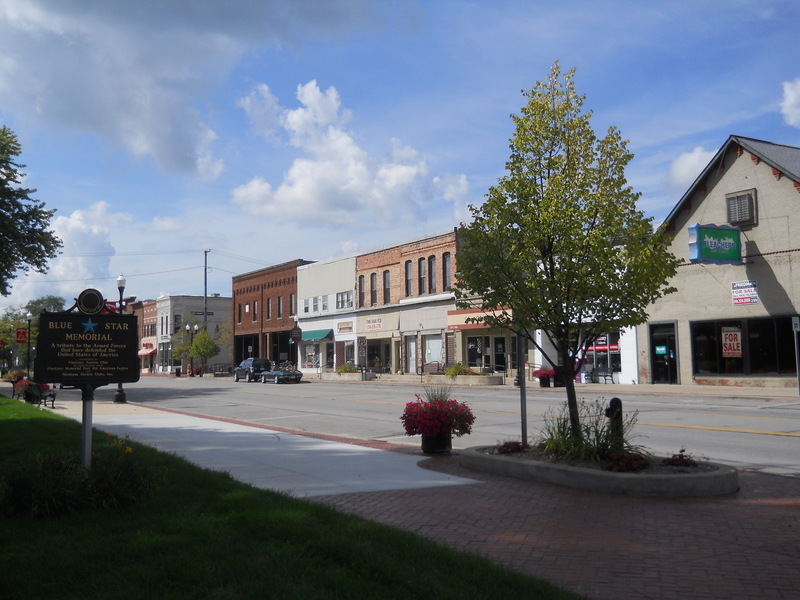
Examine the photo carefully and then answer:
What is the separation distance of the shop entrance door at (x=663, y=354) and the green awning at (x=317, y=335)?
3004cm

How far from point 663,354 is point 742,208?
736 centimetres

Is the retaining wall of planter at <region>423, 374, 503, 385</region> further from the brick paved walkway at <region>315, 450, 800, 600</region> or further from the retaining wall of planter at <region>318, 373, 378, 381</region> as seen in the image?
the brick paved walkway at <region>315, 450, 800, 600</region>

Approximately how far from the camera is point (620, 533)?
6.97 metres

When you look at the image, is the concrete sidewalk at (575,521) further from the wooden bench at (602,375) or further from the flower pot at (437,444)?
the wooden bench at (602,375)

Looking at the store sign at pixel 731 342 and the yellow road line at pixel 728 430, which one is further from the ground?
the store sign at pixel 731 342

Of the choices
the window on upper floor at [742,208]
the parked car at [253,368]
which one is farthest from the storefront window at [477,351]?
the window on upper floor at [742,208]

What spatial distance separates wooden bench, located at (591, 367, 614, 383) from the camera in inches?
1405

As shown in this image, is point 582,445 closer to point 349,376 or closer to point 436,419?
point 436,419

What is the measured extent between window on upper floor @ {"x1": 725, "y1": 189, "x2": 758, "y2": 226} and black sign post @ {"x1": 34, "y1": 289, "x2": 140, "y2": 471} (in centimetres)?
2814

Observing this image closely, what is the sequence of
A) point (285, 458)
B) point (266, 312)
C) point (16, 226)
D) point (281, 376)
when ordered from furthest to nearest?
point (266, 312)
point (281, 376)
point (16, 226)
point (285, 458)

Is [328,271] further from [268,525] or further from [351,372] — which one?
[268,525]


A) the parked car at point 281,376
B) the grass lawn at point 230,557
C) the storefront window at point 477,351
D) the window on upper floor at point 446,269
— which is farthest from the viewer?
the parked car at point 281,376

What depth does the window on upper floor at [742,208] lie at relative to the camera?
30359 mm

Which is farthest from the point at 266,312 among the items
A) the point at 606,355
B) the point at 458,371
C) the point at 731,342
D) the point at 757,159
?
the point at 757,159
